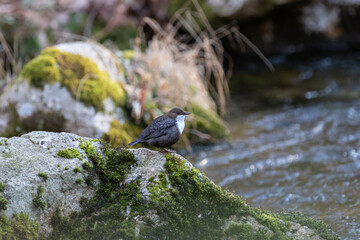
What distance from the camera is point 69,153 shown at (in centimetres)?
256

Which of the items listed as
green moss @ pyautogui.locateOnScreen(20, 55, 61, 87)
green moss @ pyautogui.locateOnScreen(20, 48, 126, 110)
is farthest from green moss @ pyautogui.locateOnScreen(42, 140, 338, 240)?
green moss @ pyautogui.locateOnScreen(20, 55, 61, 87)

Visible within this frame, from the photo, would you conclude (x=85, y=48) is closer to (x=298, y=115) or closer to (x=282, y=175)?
(x=282, y=175)

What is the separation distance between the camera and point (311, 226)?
2730mm

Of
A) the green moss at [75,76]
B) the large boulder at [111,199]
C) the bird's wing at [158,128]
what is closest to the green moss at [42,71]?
the green moss at [75,76]

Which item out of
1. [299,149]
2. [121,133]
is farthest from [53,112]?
[299,149]

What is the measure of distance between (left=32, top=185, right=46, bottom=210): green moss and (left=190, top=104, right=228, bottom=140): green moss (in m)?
3.57

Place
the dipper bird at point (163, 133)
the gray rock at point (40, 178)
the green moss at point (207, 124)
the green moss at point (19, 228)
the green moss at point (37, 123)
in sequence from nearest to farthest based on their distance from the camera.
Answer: the green moss at point (19, 228) < the gray rock at point (40, 178) < the dipper bird at point (163, 133) < the green moss at point (37, 123) < the green moss at point (207, 124)

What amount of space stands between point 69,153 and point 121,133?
2.46 m

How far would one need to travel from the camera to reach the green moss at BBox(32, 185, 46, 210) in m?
2.33

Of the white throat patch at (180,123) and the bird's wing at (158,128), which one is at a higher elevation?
the white throat patch at (180,123)

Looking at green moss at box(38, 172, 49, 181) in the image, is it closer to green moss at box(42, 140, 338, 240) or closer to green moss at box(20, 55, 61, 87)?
green moss at box(42, 140, 338, 240)

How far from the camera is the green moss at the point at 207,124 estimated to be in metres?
5.86

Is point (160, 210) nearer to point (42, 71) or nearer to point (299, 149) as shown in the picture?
point (42, 71)

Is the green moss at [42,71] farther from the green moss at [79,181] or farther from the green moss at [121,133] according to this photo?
the green moss at [79,181]
